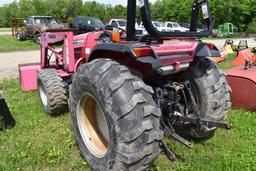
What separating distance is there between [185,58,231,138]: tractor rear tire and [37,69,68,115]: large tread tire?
218 centimetres

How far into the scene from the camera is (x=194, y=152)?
13.1 ft

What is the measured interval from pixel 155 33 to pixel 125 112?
2.80 ft

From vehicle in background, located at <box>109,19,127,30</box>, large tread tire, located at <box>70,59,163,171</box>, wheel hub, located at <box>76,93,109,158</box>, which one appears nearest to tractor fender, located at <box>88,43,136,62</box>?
large tread tire, located at <box>70,59,163,171</box>

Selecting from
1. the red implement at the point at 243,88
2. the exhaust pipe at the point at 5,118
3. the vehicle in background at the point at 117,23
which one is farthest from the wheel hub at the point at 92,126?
the red implement at the point at 243,88

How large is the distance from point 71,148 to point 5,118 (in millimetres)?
1336

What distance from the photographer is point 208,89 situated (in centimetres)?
383

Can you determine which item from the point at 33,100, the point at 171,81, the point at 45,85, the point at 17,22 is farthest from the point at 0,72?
the point at 17,22

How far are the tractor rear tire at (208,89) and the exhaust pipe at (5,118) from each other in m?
2.70

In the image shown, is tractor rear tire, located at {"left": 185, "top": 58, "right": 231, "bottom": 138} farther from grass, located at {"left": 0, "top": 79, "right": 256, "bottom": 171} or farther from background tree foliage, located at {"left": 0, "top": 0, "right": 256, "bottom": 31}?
background tree foliage, located at {"left": 0, "top": 0, "right": 256, "bottom": 31}

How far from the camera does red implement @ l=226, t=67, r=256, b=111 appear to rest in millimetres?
5270

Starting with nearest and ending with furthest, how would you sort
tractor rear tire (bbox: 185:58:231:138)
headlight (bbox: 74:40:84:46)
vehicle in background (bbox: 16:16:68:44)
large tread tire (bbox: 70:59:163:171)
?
1. large tread tire (bbox: 70:59:163:171)
2. tractor rear tire (bbox: 185:58:231:138)
3. headlight (bbox: 74:40:84:46)
4. vehicle in background (bbox: 16:16:68:44)

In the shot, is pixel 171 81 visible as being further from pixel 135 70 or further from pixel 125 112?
pixel 125 112

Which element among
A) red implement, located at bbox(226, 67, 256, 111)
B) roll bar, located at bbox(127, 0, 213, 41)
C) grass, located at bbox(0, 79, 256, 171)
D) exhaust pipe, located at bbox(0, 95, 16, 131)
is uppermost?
roll bar, located at bbox(127, 0, 213, 41)

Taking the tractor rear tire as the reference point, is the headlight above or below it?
above
